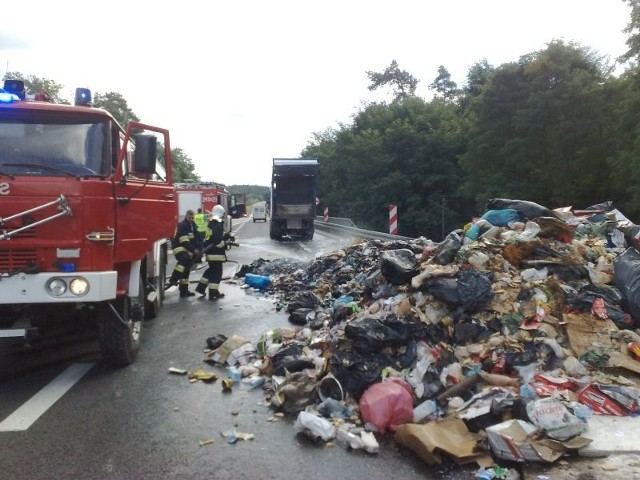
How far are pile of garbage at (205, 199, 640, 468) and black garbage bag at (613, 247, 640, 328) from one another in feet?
0.04

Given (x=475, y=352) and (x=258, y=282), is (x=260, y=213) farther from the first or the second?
(x=475, y=352)

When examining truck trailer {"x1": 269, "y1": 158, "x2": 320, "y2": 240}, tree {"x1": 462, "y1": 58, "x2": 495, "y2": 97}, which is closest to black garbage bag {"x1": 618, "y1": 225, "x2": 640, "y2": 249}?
truck trailer {"x1": 269, "y1": 158, "x2": 320, "y2": 240}

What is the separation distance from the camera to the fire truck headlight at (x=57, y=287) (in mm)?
4781

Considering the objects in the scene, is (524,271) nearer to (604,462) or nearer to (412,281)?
(412,281)

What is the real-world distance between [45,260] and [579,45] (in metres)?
26.7

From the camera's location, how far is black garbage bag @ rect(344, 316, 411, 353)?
16.7 ft

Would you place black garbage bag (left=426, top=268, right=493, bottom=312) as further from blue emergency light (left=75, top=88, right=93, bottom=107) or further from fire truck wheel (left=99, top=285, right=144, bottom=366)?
blue emergency light (left=75, top=88, right=93, bottom=107)

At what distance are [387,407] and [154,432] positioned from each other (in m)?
1.68

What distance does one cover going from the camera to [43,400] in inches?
192

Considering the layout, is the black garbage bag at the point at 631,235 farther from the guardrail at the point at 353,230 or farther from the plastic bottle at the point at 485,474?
the guardrail at the point at 353,230

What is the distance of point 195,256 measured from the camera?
35.8 feet

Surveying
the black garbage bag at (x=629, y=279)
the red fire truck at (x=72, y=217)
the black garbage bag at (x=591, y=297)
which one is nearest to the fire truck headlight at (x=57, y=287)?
the red fire truck at (x=72, y=217)

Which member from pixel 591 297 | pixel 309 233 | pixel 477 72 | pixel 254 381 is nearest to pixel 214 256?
pixel 254 381

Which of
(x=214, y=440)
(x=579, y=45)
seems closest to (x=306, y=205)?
(x=579, y=45)
